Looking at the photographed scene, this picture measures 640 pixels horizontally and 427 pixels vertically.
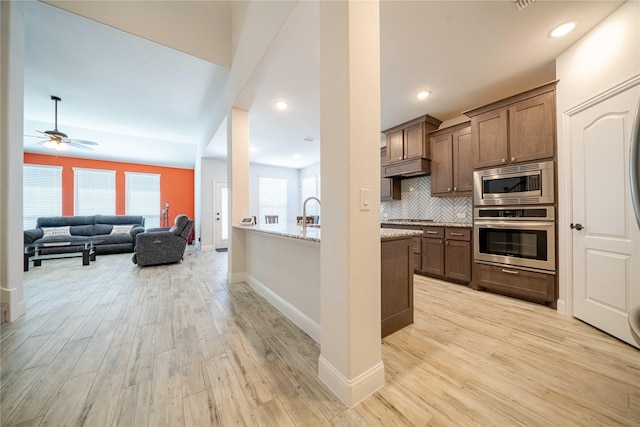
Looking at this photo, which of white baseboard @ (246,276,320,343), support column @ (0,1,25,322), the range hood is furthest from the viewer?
the range hood

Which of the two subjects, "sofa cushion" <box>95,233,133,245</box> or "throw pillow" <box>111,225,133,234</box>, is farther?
"throw pillow" <box>111,225,133,234</box>

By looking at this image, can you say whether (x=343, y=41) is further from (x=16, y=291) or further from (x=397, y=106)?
(x=16, y=291)

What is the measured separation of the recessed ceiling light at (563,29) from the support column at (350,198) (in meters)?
1.97

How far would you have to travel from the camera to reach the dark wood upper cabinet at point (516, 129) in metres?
2.48

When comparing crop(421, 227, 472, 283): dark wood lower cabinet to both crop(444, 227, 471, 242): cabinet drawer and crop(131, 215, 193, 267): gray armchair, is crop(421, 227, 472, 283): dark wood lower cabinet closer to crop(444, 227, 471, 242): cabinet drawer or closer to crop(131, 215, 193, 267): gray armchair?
crop(444, 227, 471, 242): cabinet drawer

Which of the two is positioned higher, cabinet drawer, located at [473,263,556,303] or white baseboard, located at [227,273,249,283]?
cabinet drawer, located at [473,263,556,303]

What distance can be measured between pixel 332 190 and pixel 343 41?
0.82 m

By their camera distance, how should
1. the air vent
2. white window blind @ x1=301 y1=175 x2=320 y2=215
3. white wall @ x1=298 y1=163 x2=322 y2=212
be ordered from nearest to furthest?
the air vent
white wall @ x1=298 y1=163 x2=322 y2=212
white window blind @ x1=301 y1=175 x2=320 y2=215

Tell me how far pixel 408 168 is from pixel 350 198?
3.19 meters

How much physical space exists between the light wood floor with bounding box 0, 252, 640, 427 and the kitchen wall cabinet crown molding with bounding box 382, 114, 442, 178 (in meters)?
2.32

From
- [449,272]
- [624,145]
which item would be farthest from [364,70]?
[449,272]

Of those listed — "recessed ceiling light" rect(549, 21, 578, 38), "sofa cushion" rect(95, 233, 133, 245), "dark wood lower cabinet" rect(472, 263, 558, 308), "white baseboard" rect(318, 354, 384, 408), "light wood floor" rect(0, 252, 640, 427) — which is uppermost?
"recessed ceiling light" rect(549, 21, 578, 38)

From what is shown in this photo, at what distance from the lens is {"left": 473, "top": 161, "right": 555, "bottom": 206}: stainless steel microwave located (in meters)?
2.49

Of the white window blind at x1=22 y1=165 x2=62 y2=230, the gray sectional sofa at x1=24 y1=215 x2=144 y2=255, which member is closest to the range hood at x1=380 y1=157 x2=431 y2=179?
→ the gray sectional sofa at x1=24 y1=215 x2=144 y2=255
